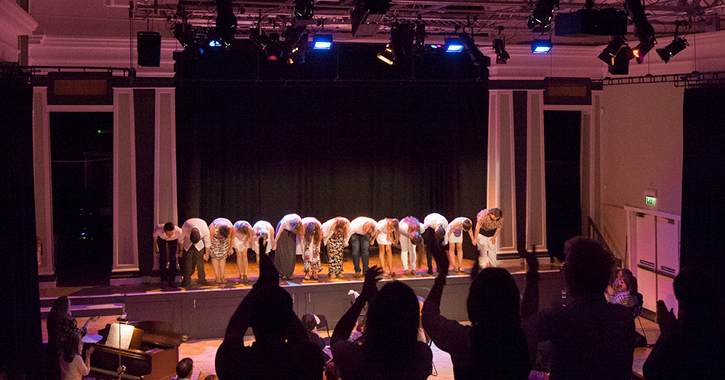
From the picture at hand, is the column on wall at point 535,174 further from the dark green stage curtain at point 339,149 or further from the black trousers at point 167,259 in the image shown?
the black trousers at point 167,259

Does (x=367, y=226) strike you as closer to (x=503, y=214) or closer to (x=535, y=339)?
(x=503, y=214)

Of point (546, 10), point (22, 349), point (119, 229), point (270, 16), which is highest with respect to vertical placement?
point (270, 16)

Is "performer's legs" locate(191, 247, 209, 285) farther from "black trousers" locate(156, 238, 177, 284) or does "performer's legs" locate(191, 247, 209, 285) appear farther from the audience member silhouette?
the audience member silhouette

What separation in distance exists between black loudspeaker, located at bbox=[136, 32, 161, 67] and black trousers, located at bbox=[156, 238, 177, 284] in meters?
2.61

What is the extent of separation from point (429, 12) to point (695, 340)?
6.79 m

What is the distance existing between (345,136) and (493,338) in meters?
8.73

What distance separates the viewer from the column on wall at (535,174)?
10.5m

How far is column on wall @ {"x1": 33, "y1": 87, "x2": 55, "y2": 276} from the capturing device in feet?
29.2

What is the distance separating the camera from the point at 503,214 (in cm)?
1042

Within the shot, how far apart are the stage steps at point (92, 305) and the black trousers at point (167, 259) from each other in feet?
2.14

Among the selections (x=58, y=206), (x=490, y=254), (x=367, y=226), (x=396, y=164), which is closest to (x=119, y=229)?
(x=58, y=206)

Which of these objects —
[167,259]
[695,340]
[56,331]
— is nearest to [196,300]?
[167,259]

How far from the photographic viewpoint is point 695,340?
232 centimetres

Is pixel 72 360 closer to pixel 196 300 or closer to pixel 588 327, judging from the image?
pixel 196 300
